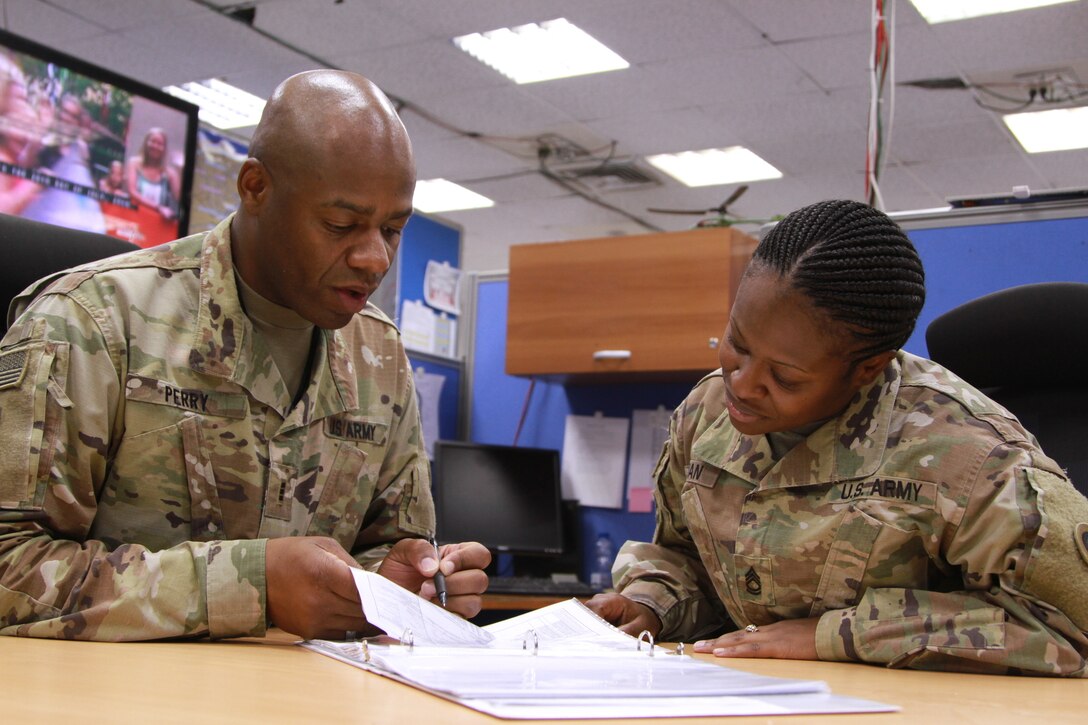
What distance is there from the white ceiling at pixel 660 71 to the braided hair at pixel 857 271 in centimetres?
354

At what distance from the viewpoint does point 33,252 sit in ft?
4.61

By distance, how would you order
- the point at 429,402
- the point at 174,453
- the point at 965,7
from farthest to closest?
the point at 965,7
the point at 429,402
the point at 174,453

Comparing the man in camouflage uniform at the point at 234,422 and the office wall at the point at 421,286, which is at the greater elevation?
the office wall at the point at 421,286

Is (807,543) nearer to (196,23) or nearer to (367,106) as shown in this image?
(367,106)

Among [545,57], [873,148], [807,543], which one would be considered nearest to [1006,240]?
[873,148]

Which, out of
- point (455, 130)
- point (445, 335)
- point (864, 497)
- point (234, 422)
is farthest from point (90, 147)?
point (455, 130)

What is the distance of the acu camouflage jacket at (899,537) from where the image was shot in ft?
3.48

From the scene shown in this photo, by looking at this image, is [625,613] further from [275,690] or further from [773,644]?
[275,690]

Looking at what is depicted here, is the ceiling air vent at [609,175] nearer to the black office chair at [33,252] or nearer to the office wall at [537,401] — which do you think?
the office wall at [537,401]

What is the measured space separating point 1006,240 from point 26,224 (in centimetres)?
170

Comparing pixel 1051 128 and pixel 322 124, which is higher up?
pixel 1051 128

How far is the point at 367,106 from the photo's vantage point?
4.12ft

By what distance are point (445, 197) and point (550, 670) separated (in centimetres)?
683

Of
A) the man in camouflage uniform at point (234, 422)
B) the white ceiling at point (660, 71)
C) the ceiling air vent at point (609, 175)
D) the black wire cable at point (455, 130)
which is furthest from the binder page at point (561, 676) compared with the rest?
the ceiling air vent at point (609, 175)
